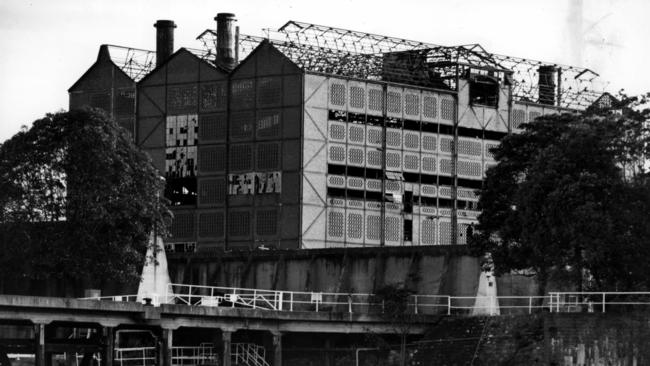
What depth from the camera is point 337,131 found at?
449 feet

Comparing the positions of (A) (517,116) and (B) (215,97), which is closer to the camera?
(B) (215,97)

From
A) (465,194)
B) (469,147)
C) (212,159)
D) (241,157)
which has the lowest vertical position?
(465,194)

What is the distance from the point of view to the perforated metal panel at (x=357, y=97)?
450 ft

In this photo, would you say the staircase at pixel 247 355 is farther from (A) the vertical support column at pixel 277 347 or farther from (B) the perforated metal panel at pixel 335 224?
(B) the perforated metal panel at pixel 335 224

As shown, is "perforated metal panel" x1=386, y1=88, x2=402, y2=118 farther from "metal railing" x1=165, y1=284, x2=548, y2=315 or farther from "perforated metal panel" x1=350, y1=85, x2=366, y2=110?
"metal railing" x1=165, y1=284, x2=548, y2=315

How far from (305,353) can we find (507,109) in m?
52.9

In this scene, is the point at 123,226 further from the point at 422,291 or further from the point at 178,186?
the point at 178,186

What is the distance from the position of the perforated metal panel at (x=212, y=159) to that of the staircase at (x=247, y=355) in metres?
41.5

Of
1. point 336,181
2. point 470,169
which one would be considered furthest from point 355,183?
point 470,169

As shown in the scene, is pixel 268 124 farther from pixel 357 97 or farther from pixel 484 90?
pixel 484 90

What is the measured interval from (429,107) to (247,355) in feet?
158

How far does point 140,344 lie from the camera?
106m

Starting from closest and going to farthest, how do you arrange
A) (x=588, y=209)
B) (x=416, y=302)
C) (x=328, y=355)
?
(x=588, y=209) → (x=328, y=355) → (x=416, y=302)

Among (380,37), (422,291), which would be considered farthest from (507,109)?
(422,291)
